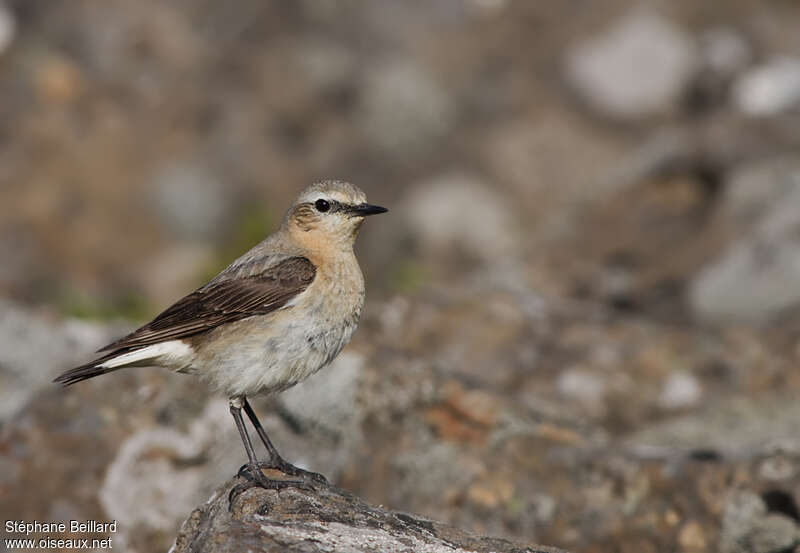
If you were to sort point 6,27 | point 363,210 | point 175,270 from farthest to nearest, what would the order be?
1. point 6,27
2. point 175,270
3. point 363,210

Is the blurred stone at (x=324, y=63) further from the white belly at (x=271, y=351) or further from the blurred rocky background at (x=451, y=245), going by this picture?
the white belly at (x=271, y=351)

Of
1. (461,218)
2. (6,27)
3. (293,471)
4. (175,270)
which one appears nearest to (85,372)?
(293,471)

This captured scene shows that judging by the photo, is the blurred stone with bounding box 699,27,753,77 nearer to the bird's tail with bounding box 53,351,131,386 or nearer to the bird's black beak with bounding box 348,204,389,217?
the bird's black beak with bounding box 348,204,389,217

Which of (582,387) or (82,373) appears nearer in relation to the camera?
(82,373)

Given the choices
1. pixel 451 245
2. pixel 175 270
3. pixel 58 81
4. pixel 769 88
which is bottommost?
pixel 175 270

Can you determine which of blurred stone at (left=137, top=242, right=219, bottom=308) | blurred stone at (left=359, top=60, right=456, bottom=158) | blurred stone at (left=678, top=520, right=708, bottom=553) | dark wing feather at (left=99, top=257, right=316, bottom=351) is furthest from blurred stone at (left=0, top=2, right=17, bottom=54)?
blurred stone at (left=678, top=520, right=708, bottom=553)

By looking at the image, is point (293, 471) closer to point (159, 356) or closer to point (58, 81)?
point (159, 356)
